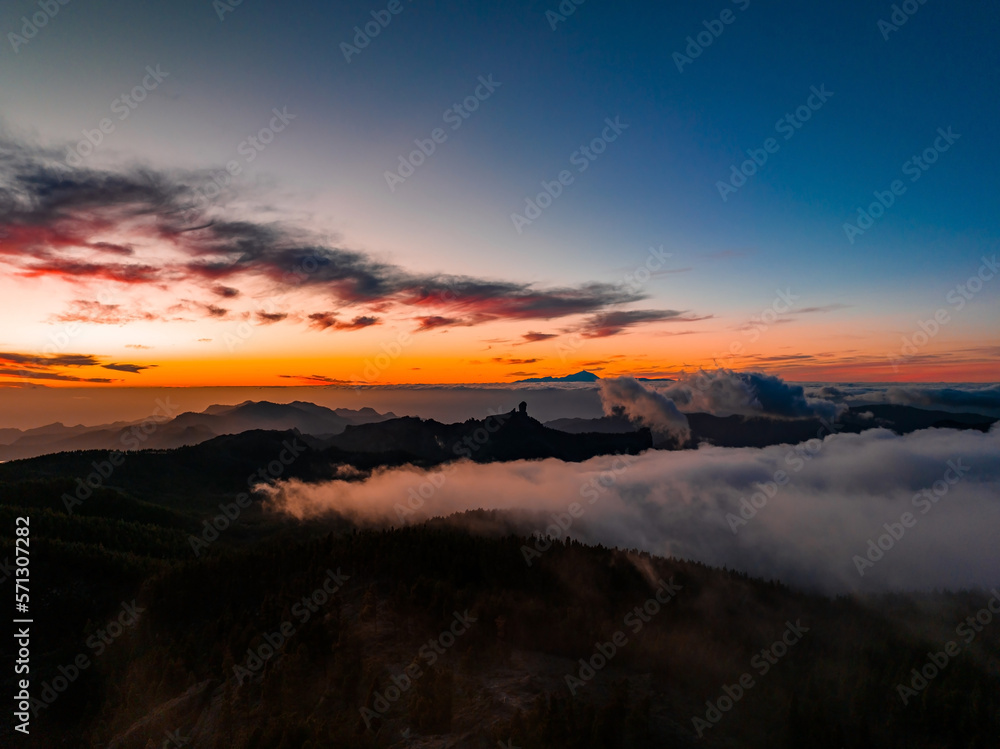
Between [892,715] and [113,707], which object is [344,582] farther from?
[892,715]

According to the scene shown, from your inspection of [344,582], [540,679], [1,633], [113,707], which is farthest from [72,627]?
[540,679]

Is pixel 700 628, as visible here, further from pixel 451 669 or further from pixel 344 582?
pixel 344 582

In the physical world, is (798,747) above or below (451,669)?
below

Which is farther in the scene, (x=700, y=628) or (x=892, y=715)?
(x=700, y=628)

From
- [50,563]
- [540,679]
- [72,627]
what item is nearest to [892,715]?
[540,679]

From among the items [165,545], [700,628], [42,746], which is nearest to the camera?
[42,746]

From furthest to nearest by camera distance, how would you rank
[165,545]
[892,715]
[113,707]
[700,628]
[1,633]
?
[165,545], [700,628], [892,715], [1,633], [113,707]

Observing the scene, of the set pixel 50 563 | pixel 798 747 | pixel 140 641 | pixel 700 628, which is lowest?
pixel 700 628
